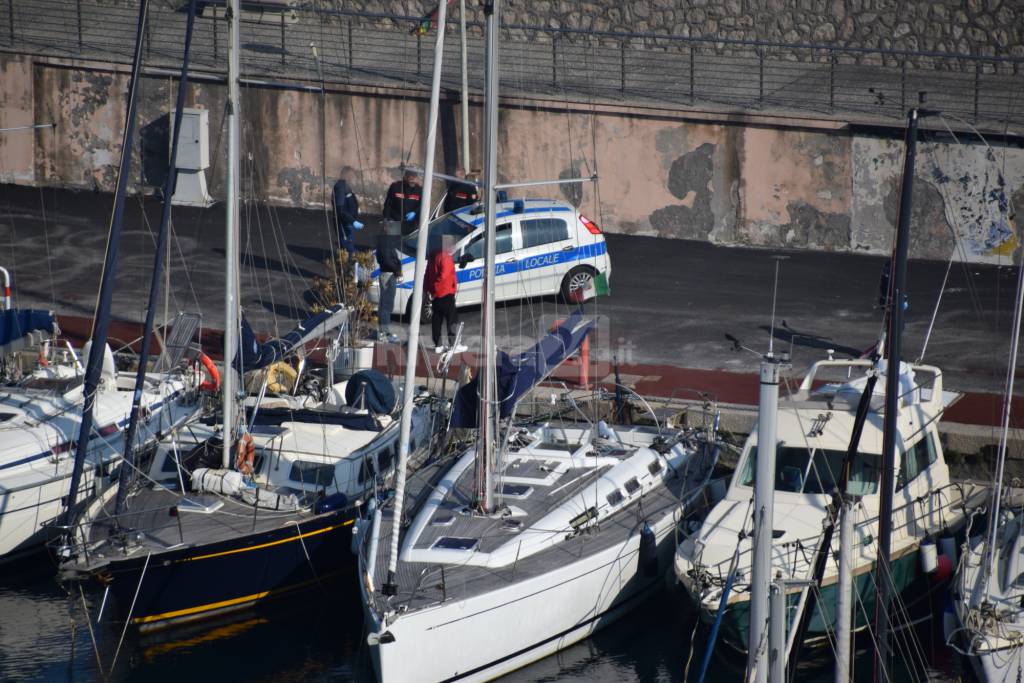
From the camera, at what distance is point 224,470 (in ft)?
52.3

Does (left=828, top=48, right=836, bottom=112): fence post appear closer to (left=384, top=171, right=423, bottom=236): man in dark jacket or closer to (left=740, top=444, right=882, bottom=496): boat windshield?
(left=384, top=171, right=423, bottom=236): man in dark jacket

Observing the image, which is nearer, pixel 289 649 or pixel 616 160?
pixel 289 649

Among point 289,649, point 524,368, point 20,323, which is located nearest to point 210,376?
point 20,323

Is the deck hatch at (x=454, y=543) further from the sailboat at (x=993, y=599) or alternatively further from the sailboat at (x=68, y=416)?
the sailboat at (x=993, y=599)

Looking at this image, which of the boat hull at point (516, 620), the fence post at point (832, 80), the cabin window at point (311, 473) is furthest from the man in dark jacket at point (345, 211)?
the boat hull at point (516, 620)

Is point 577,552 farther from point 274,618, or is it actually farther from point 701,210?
point 701,210

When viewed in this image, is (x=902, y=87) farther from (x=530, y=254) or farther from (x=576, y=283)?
(x=530, y=254)

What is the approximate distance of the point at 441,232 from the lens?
23.2 meters

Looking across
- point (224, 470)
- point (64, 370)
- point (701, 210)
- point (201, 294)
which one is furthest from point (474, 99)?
point (224, 470)

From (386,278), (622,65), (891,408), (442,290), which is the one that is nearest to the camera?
(891,408)

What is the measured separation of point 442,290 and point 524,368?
4198 millimetres

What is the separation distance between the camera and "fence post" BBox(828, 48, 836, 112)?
26.6 metres

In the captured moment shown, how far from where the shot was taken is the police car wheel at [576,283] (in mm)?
22719

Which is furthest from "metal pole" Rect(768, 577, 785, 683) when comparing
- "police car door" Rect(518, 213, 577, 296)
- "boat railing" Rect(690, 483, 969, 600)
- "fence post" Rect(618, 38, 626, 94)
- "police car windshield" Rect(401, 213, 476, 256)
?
"fence post" Rect(618, 38, 626, 94)
